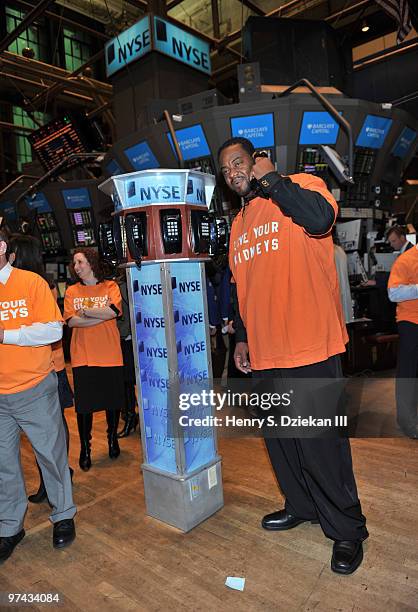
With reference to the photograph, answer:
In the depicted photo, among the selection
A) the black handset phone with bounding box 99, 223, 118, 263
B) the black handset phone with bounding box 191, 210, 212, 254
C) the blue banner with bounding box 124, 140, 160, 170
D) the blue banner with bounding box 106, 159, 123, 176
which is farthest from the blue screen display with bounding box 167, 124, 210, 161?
the black handset phone with bounding box 191, 210, 212, 254

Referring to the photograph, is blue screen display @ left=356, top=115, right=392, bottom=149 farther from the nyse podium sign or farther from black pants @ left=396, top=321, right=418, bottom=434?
the nyse podium sign

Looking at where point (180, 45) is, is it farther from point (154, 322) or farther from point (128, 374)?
point (154, 322)

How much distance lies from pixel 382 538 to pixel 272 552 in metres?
0.57

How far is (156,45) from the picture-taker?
745 centimetres

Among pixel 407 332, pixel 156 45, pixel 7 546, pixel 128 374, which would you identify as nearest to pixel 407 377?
pixel 407 332

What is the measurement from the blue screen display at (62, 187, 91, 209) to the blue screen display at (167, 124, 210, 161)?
339 cm

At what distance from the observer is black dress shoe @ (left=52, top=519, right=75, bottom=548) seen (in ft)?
7.66

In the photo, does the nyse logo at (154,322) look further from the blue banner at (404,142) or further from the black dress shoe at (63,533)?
the blue banner at (404,142)

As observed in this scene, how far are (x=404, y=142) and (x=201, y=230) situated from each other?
255 inches

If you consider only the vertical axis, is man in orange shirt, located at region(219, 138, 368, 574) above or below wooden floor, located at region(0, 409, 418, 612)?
above

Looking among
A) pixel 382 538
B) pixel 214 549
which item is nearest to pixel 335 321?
pixel 382 538

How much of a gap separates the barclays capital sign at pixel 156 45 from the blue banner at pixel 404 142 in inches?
154

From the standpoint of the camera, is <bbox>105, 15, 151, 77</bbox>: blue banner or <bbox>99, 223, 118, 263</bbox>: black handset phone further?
<bbox>105, 15, 151, 77</bbox>: blue banner

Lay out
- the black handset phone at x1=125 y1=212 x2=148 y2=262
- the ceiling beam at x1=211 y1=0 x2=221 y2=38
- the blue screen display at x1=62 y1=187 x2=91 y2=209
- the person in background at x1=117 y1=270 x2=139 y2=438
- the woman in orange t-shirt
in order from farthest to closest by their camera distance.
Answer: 1. the blue screen display at x1=62 y1=187 x2=91 y2=209
2. the ceiling beam at x1=211 y1=0 x2=221 y2=38
3. the person in background at x1=117 y1=270 x2=139 y2=438
4. the woman in orange t-shirt
5. the black handset phone at x1=125 y1=212 x2=148 y2=262
